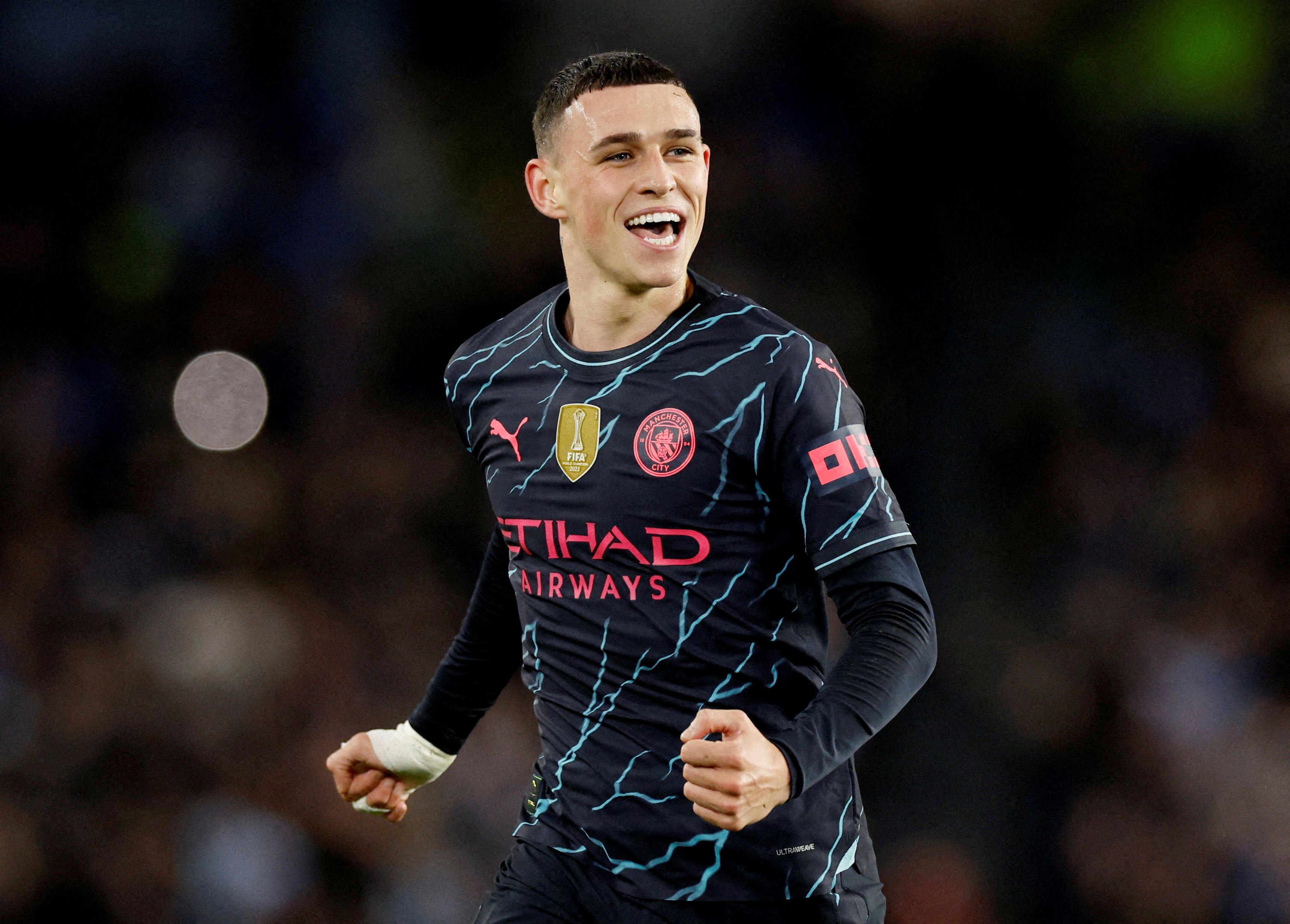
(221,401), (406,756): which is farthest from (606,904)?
(221,401)

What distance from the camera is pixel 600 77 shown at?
2477 millimetres

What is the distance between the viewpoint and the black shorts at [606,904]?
210cm

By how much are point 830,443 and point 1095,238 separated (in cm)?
339

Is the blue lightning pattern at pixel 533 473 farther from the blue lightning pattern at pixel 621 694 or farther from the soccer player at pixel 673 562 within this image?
the blue lightning pattern at pixel 621 694


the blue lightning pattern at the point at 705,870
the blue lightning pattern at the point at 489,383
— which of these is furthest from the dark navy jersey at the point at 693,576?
the blue lightning pattern at the point at 489,383

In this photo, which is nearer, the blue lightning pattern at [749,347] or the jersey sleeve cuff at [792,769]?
the jersey sleeve cuff at [792,769]

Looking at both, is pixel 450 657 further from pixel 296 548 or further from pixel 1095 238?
pixel 1095 238

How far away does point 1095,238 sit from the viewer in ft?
16.4

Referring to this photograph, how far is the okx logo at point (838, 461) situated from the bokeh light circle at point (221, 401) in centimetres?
384

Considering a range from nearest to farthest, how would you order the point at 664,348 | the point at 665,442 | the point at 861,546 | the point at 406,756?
the point at 861,546
the point at 665,442
the point at 664,348
the point at 406,756

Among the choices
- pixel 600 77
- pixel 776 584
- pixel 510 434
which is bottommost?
pixel 776 584

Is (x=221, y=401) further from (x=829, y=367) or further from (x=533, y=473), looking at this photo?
(x=829, y=367)

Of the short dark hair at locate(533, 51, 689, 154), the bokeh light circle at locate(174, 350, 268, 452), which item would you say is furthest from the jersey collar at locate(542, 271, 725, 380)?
the bokeh light circle at locate(174, 350, 268, 452)

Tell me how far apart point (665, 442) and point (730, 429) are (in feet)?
0.41
